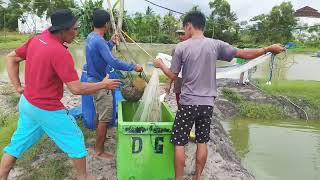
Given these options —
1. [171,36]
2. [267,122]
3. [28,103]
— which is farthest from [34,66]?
[171,36]

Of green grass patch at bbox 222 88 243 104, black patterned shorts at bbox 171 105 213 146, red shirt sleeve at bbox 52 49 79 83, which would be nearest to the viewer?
red shirt sleeve at bbox 52 49 79 83

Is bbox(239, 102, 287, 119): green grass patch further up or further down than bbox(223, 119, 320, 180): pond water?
further up

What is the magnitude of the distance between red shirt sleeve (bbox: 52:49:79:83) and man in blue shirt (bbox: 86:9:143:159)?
1063 mm

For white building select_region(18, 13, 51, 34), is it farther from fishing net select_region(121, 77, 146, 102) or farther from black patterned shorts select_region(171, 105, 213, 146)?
black patterned shorts select_region(171, 105, 213, 146)

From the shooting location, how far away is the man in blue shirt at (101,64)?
4.47 m

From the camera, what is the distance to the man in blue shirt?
14.7 ft

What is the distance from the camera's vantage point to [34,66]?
351 centimetres

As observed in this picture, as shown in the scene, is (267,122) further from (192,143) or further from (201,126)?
(201,126)

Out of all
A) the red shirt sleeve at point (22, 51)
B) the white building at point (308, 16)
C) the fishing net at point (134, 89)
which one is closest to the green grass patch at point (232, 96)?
the fishing net at point (134, 89)

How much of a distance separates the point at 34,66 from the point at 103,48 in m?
1.07

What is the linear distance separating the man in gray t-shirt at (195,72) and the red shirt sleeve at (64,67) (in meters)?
1.00

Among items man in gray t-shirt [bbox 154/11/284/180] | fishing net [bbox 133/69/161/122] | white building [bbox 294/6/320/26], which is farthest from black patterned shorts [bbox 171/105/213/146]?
white building [bbox 294/6/320/26]

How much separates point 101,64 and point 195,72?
1216mm

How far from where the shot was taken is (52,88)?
141 inches
